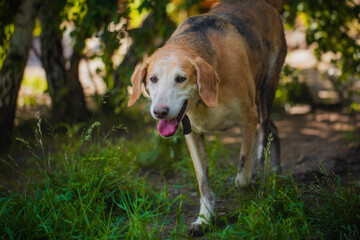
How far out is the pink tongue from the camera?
8.32ft

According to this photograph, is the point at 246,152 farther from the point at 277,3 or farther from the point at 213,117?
the point at 277,3

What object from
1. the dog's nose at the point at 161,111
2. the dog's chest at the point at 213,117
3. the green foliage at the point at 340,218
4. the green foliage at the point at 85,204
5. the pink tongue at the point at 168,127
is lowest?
the green foliage at the point at 340,218

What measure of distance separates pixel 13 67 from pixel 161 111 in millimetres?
2753

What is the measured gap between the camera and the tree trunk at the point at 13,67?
176 inches

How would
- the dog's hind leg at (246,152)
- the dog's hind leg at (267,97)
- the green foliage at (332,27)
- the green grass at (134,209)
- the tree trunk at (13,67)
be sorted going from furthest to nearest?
1. the green foliage at (332,27)
2. the tree trunk at (13,67)
3. the dog's hind leg at (267,97)
4. the dog's hind leg at (246,152)
5. the green grass at (134,209)

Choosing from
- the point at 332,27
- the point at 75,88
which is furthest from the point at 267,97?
the point at 75,88

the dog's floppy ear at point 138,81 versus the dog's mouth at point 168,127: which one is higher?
the dog's floppy ear at point 138,81

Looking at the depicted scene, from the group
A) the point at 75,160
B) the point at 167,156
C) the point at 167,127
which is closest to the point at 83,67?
the point at 167,156

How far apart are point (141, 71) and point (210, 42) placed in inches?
24.7

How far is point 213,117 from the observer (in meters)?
2.96

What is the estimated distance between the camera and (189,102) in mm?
2684

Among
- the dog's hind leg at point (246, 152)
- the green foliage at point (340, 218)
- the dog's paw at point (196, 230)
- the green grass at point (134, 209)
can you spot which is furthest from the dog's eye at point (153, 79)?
the green foliage at point (340, 218)

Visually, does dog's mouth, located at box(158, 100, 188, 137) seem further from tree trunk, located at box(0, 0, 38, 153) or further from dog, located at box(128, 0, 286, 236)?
tree trunk, located at box(0, 0, 38, 153)

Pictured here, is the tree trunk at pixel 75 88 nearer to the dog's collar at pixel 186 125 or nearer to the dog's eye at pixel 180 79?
the dog's collar at pixel 186 125
